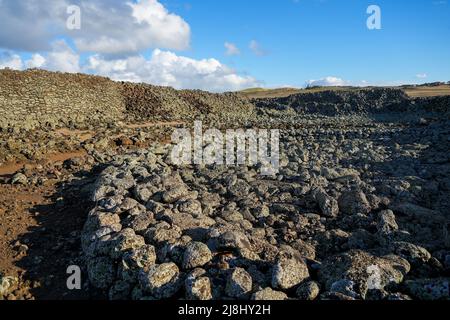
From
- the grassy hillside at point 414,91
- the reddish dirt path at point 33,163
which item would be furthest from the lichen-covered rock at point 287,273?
the grassy hillside at point 414,91

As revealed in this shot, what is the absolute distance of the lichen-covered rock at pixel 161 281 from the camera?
17.7 feet

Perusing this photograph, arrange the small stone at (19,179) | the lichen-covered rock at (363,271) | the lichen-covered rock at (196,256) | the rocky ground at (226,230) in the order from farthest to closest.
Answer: the small stone at (19,179) → the lichen-covered rock at (196,256) → the rocky ground at (226,230) → the lichen-covered rock at (363,271)

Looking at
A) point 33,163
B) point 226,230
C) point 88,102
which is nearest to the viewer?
point 226,230

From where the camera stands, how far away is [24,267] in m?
7.00

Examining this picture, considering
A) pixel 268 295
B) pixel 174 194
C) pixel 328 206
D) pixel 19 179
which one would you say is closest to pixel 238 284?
pixel 268 295

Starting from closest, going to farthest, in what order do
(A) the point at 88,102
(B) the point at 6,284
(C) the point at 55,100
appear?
(B) the point at 6,284, (C) the point at 55,100, (A) the point at 88,102

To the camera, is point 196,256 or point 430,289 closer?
point 430,289

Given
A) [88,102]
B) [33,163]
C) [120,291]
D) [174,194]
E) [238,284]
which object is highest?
[88,102]

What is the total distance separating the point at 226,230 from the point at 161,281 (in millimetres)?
1731

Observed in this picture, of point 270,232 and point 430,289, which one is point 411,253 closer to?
point 430,289

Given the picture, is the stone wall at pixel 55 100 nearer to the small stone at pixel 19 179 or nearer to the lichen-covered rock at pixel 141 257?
the small stone at pixel 19 179

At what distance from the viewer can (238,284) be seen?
16.9ft

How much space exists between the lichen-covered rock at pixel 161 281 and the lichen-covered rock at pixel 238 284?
0.74 metres
